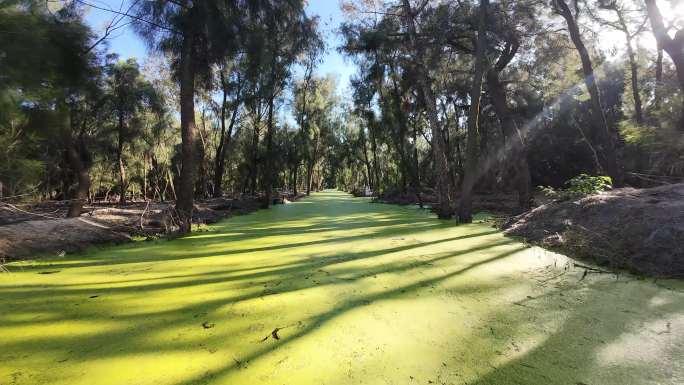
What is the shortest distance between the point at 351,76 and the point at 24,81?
49.1ft

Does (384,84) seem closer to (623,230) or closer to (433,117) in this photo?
(433,117)

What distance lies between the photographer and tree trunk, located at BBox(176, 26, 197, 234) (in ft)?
18.3

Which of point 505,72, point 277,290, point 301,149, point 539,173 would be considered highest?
point 505,72

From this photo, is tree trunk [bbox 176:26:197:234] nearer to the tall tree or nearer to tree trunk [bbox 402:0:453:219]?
the tall tree

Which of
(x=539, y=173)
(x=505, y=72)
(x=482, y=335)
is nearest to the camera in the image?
(x=482, y=335)

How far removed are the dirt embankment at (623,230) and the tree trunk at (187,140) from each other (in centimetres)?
515

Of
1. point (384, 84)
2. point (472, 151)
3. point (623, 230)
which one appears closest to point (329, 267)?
point (623, 230)

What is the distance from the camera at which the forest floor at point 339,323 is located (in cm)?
133

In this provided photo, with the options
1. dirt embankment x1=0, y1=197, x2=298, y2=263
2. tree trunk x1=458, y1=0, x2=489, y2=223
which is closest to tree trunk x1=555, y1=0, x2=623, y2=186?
tree trunk x1=458, y1=0, x2=489, y2=223

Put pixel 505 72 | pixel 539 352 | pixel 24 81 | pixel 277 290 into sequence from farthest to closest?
pixel 505 72 → pixel 24 81 → pixel 277 290 → pixel 539 352

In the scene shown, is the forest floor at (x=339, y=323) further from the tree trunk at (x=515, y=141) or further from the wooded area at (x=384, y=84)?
the tree trunk at (x=515, y=141)

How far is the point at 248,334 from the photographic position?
1.68 meters

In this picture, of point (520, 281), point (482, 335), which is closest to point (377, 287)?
point (482, 335)

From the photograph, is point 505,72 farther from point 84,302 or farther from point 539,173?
point 84,302
